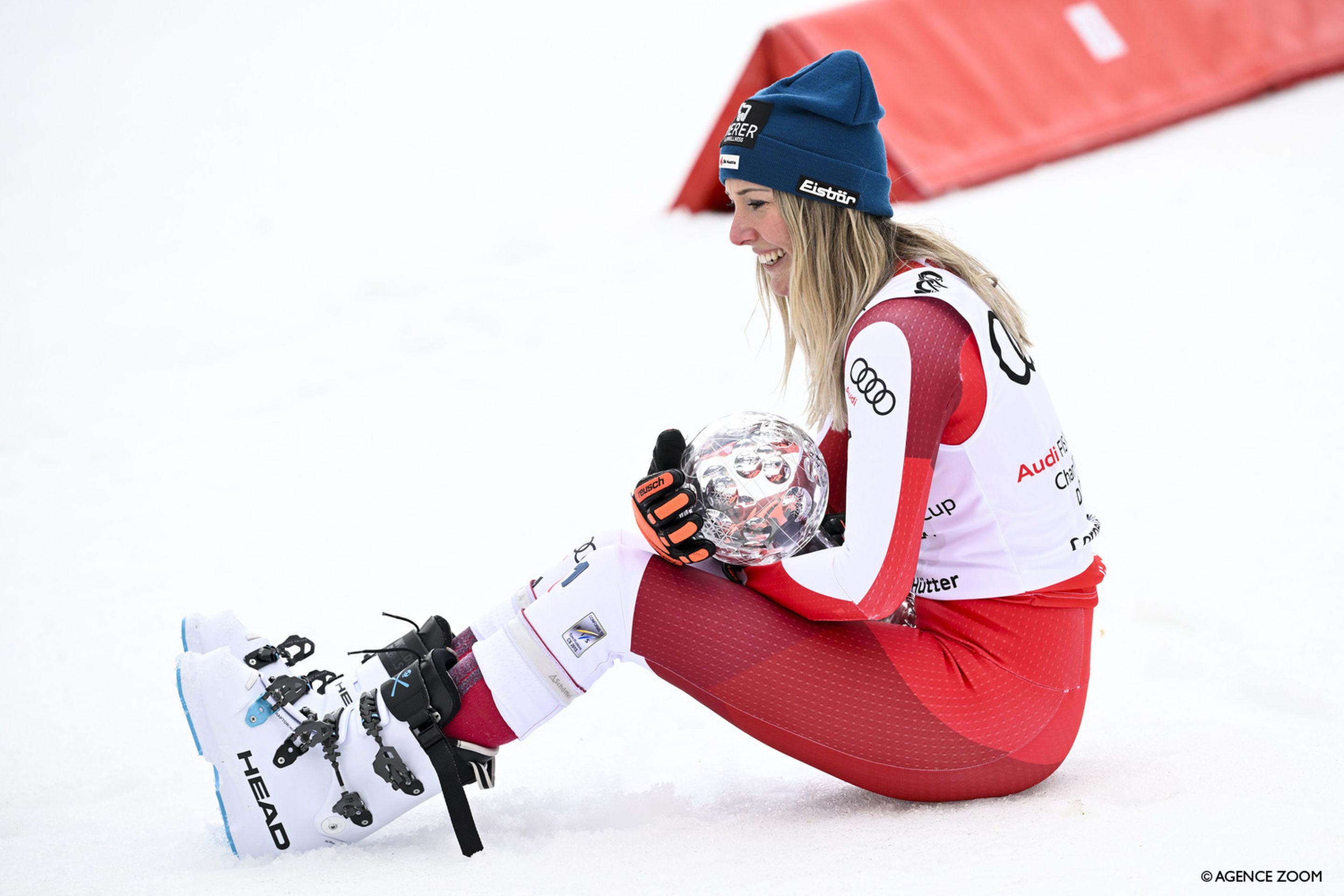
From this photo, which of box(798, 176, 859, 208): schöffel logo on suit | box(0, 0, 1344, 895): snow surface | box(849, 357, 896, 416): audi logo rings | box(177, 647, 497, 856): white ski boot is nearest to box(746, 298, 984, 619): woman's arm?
box(849, 357, 896, 416): audi logo rings

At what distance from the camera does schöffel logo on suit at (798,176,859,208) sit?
6.72ft

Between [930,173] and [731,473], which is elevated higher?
[930,173]

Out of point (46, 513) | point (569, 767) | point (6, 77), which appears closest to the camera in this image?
point (569, 767)

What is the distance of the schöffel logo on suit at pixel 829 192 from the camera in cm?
Result: 205

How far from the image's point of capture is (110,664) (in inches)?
120

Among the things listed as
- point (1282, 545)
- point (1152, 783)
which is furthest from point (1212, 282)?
point (1152, 783)

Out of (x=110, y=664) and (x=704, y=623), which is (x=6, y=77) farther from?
(x=704, y=623)

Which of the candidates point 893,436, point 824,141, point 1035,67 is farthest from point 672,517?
point 1035,67

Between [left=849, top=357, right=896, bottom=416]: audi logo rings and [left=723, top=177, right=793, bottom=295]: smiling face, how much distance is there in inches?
13.9

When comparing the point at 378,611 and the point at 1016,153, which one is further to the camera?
the point at 1016,153

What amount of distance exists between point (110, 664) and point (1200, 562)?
9.50ft

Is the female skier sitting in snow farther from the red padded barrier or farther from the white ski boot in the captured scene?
the red padded barrier

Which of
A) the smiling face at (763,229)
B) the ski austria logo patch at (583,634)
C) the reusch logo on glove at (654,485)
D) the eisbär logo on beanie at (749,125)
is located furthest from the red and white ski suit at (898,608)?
the eisbär logo on beanie at (749,125)

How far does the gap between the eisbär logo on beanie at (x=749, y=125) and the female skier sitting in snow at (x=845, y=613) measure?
0.01m
